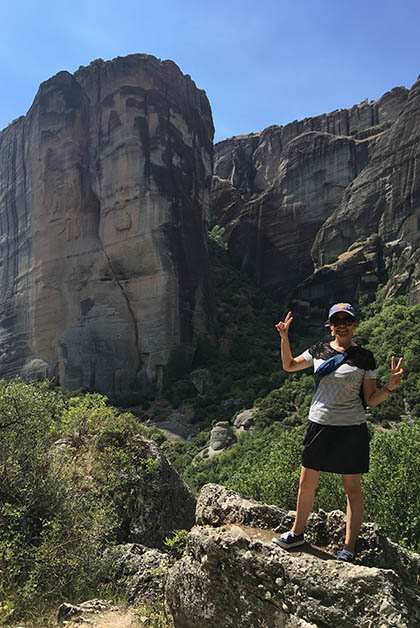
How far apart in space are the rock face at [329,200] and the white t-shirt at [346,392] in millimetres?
32305

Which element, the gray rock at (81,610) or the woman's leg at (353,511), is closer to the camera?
the woman's leg at (353,511)

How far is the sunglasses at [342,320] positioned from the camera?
3373 mm

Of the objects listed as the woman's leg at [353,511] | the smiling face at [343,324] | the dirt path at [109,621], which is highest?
the smiling face at [343,324]

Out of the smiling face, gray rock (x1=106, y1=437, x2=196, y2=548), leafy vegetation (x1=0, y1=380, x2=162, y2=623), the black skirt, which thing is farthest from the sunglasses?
gray rock (x1=106, y1=437, x2=196, y2=548)

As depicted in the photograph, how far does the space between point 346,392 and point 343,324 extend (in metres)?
0.55

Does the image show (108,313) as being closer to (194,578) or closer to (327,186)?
(327,186)

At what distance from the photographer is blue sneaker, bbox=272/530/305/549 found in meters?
3.18

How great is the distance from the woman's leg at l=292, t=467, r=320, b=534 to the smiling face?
3.68ft

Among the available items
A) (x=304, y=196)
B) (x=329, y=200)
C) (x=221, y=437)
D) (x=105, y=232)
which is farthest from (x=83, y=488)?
(x=304, y=196)

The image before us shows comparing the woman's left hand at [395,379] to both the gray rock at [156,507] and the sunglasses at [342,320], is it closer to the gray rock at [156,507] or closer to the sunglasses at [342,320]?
the sunglasses at [342,320]

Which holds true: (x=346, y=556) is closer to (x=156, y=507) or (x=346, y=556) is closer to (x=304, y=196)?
(x=156, y=507)

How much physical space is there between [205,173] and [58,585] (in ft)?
163

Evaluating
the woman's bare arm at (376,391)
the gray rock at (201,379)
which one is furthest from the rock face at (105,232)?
the woman's bare arm at (376,391)

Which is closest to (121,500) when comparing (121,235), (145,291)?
(145,291)
